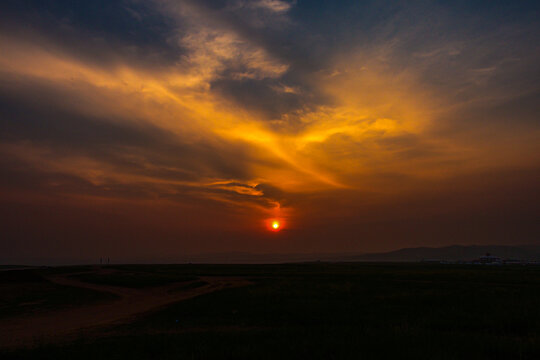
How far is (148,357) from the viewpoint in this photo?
15117 mm

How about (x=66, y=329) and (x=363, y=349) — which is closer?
(x=363, y=349)

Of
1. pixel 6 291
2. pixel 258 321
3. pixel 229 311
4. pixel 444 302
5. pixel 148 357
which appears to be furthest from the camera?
pixel 6 291

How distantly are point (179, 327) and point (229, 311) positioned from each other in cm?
671

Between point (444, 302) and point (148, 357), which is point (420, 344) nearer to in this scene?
point (148, 357)

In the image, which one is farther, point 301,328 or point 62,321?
point 62,321

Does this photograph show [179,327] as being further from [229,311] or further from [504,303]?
[504,303]

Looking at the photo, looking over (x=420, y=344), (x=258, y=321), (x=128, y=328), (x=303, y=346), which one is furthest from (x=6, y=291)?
(x=420, y=344)

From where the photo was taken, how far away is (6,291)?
4375 centimetres

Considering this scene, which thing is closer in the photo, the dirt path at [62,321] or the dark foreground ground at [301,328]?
the dark foreground ground at [301,328]

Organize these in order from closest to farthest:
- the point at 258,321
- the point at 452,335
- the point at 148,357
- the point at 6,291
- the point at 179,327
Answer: the point at 148,357 → the point at 452,335 → the point at 179,327 → the point at 258,321 → the point at 6,291

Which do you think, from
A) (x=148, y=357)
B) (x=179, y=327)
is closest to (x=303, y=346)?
(x=148, y=357)

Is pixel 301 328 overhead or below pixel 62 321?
overhead

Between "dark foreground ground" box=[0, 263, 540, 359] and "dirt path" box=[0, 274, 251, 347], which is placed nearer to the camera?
"dark foreground ground" box=[0, 263, 540, 359]

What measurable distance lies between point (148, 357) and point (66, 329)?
460 inches
